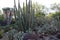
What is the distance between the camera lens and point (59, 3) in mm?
8750

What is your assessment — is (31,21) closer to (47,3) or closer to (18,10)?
(18,10)

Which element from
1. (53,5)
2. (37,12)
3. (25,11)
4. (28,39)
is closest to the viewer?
(28,39)

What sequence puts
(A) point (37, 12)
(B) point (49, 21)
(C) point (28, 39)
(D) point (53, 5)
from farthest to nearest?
1. (D) point (53, 5)
2. (A) point (37, 12)
3. (B) point (49, 21)
4. (C) point (28, 39)

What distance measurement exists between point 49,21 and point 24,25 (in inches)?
49.8

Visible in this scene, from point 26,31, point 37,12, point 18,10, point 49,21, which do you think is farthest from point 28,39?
point 37,12

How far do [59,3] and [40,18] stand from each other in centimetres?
197

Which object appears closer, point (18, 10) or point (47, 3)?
point (18, 10)

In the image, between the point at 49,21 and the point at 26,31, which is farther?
the point at 49,21

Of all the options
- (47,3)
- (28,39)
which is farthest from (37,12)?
(28,39)

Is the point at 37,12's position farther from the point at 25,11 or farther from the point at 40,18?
the point at 25,11

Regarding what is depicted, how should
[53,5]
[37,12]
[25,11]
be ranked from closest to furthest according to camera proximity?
[25,11], [37,12], [53,5]

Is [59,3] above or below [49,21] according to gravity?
above

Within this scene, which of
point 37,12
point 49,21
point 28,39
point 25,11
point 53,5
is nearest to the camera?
point 28,39

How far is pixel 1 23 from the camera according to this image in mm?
7480
